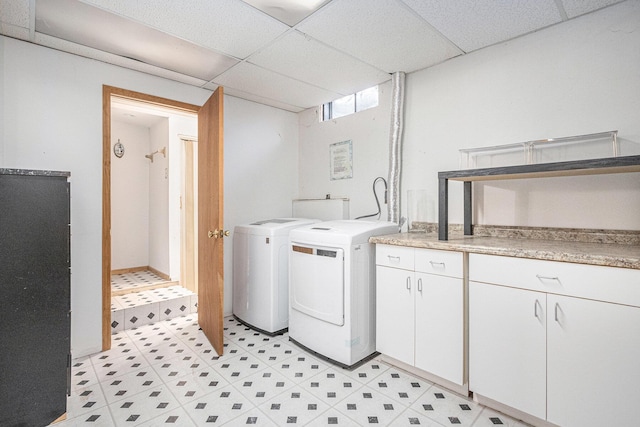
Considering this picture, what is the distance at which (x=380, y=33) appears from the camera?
216cm

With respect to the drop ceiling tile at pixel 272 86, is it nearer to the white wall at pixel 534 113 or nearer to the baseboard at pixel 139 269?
the white wall at pixel 534 113

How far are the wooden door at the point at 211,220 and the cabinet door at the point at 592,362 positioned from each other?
2.19m

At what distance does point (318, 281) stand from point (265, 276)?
26.7 inches

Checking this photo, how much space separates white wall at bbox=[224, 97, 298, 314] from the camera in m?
3.43

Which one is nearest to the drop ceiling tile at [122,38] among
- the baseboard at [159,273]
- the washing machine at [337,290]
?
the washing machine at [337,290]

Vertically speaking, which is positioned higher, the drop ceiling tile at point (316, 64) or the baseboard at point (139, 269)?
the drop ceiling tile at point (316, 64)

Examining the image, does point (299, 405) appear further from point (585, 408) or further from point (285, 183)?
point (285, 183)

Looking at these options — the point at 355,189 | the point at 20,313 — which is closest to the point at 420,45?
the point at 355,189

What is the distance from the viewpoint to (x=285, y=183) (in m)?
3.93

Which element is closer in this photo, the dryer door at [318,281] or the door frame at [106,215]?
the dryer door at [318,281]

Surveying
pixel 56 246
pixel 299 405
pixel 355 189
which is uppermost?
pixel 355 189

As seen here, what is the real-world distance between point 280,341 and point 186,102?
2489mm

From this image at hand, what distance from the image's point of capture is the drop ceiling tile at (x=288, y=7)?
1.83 m

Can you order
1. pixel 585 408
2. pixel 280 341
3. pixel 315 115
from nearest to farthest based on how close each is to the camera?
pixel 585 408 < pixel 280 341 < pixel 315 115
